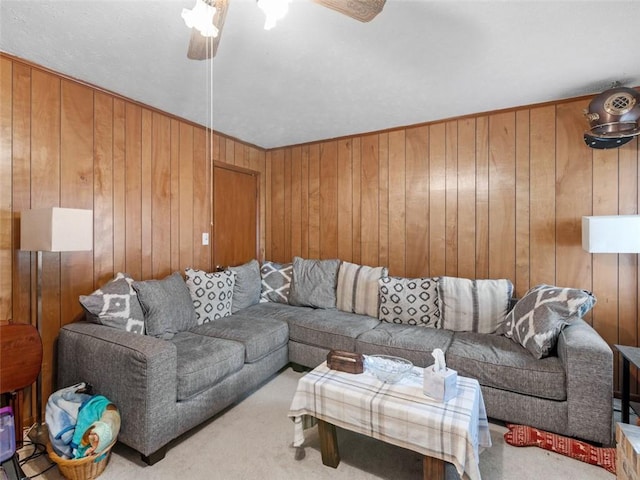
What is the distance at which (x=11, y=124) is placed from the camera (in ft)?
6.43

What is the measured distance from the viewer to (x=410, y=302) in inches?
110

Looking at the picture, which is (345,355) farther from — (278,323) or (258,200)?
(258,200)

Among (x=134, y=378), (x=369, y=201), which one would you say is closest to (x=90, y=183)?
(x=134, y=378)

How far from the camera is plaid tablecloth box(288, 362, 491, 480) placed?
4.40 feet

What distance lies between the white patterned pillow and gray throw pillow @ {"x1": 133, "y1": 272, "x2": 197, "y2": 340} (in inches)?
56.2

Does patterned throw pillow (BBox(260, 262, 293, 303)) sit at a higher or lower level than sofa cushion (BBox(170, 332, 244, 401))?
higher

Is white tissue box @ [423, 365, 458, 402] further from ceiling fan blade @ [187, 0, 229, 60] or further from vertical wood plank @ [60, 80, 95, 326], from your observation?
vertical wood plank @ [60, 80, 95, 326]

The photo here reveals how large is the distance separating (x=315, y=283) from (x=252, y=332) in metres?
0.98

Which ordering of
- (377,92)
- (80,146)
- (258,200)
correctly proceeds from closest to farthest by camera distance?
(80,146)
(377,92)
(258,200)

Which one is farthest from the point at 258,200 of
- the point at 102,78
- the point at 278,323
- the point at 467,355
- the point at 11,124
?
the point at 467,355

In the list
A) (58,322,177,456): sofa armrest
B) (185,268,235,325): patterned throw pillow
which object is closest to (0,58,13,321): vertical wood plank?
(58,322,177,456): sofa armrest

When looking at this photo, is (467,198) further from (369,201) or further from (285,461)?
(285,461)

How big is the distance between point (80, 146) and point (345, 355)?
2.39m

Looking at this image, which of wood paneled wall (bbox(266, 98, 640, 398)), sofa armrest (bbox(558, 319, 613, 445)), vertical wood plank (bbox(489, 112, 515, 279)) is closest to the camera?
sofa armrest (bbox(558, 319, 613, 445))
